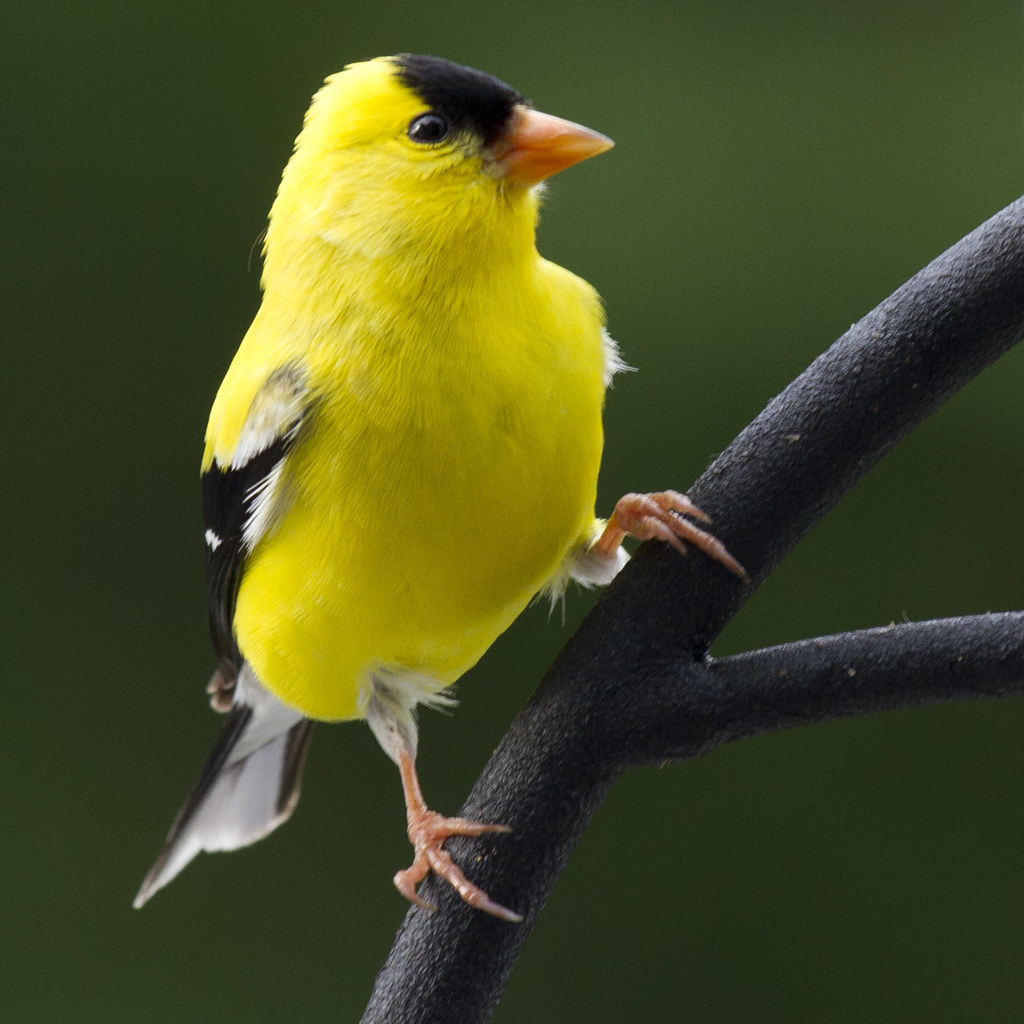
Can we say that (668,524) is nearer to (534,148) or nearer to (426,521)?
(426,521)

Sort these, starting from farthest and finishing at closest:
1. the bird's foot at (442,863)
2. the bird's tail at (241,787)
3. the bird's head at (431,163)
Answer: the bird's tail at (241,787) < the bird's head at (431,163) < the bird's foot at (442,863)

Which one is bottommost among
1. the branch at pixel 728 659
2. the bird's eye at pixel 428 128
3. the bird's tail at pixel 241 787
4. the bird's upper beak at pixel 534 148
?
the bird's tail at pixel 241 787

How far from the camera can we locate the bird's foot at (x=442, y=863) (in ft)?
3.03

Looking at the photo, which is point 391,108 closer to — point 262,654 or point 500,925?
point 262,654

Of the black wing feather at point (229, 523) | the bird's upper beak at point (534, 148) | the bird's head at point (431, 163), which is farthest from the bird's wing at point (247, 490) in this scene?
the bird's upper beak at point (534, 148)

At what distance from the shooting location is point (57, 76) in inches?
89.3

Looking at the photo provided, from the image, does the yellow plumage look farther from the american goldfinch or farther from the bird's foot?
the bird's foot

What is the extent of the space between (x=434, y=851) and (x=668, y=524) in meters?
0.32

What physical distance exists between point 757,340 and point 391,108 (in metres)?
1.32

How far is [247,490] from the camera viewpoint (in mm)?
1175

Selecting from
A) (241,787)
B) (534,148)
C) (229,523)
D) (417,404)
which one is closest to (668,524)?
(417,404)

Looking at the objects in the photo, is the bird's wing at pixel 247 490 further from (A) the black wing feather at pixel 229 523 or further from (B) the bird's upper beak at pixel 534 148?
(B) the bird's upper beak at pixel 534 148

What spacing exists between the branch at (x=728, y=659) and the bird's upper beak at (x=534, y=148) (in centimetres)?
30

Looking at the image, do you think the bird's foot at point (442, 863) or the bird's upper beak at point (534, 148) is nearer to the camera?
the bird's foot at point (442, 863)
